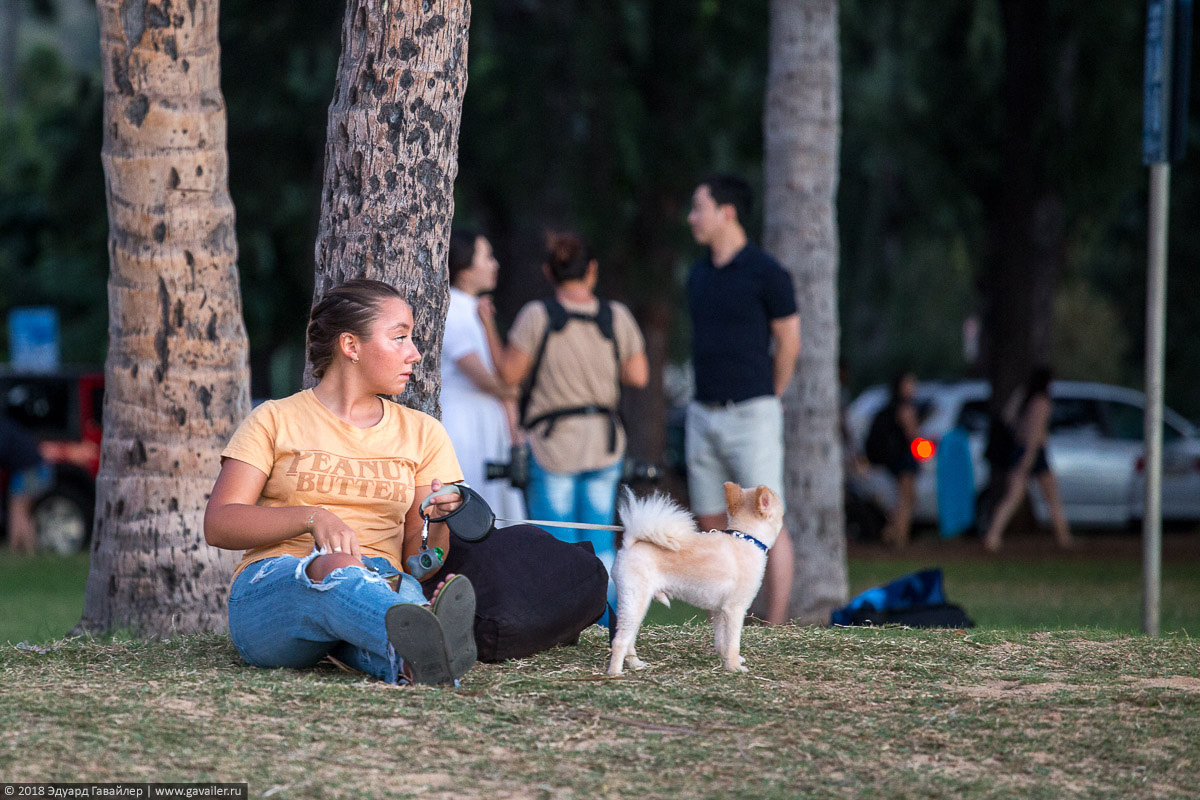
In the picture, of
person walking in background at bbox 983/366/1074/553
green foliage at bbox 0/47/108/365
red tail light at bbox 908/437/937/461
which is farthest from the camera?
red tail light at bbox 908/437/937/461

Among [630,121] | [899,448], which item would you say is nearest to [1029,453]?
[899,448]

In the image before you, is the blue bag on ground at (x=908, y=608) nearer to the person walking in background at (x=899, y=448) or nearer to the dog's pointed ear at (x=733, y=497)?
the dog's pointed ear at (x=733, y=497)

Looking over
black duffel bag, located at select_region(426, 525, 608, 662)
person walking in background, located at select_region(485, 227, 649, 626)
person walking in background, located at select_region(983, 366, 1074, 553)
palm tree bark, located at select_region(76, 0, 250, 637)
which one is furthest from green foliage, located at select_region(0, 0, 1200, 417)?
black duffel bag, located at select_region(426, 525, 608, 662)

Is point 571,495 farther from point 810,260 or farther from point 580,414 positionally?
point 810,260

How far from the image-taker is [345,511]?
4566 mm

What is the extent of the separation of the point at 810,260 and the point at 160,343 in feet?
13.5

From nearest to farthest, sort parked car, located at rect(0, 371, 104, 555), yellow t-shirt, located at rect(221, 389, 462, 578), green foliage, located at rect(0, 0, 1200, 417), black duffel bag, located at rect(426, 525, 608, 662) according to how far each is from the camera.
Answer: yellow t-shirt, located at rect(221, 389, 462, 578)
black duffel bag, located at rect(426, 525, 608, 662)
green foliage, located at rect(0, 0, 1200, 417)
parked car, located at rect(0, 371, 104, 555)

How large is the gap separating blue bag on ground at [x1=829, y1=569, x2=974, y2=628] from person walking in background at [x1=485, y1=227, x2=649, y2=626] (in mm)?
1319

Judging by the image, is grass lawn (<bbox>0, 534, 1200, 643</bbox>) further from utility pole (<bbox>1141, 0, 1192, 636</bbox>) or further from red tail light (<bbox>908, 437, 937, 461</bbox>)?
red tail light (<bbox>908, 437, 937, 461</bbox>)

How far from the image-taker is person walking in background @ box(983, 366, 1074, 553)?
15305mm

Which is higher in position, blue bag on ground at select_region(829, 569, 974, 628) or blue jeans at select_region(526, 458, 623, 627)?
blue jeans at select_region(526, 458, 623, 627)

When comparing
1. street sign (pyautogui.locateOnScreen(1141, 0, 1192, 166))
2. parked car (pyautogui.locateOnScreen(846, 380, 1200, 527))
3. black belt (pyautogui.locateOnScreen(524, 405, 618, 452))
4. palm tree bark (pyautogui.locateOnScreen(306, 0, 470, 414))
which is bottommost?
parked car (pyautogui.locateOnScreen(846, 380, 1200, 527))

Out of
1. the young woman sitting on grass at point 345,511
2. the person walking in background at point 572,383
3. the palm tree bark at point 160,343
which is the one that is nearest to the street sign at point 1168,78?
the person walking in background at point 572,383

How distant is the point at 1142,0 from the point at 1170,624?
7.74m
